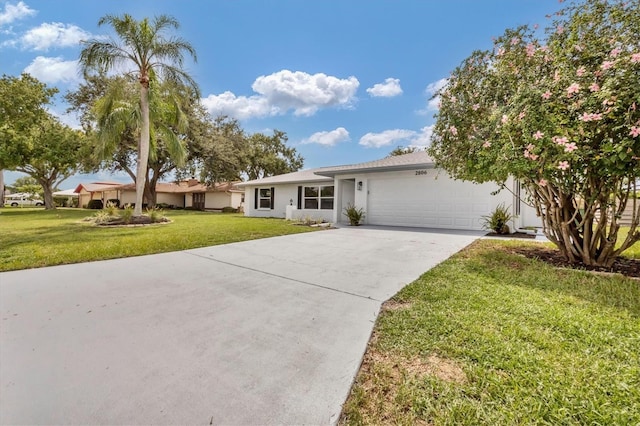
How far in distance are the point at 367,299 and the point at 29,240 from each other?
29.7 ft

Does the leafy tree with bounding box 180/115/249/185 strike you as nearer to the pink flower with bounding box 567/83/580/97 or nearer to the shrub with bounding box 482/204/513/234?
the shrub with bounding box 482/204/513/234

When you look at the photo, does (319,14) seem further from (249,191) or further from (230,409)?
(249,191)

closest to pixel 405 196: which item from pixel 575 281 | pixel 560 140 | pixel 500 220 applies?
pixel 500 220

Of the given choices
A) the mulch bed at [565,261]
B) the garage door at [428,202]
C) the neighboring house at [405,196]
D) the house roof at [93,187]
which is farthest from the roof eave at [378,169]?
the house roof at [93,187]

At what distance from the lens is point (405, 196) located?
12328mm

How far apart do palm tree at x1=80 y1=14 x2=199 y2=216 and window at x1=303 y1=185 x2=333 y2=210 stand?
7754 millimetres

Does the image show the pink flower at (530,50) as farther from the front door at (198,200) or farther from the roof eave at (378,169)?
the front door at (198,200)

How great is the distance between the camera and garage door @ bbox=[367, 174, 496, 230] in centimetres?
1074

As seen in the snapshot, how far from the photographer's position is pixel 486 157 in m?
4.92

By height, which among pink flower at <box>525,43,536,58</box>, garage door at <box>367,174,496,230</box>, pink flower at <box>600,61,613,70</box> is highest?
pink flower at <box>525,43,536,58</box>

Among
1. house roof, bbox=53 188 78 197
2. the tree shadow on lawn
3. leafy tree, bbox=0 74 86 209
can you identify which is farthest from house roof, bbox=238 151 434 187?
house roof, bbox=53 188 78 197

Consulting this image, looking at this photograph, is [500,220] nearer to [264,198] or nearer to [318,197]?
[318,197]

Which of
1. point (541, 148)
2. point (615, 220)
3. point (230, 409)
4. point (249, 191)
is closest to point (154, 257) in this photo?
point (230, 409)

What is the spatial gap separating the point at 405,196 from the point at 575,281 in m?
8.36
